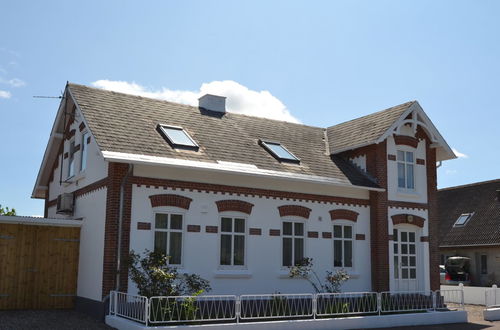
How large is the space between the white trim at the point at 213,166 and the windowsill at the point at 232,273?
279 centimetres

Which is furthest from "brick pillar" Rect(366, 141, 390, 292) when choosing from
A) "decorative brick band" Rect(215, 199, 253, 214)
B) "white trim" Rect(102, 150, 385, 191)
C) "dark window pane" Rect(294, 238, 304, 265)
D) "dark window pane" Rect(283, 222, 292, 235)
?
"decorative brick band" Rect(215, 199, 253, 214)

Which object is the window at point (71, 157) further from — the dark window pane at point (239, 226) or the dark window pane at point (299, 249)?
the dark window pane at point (299, 249)

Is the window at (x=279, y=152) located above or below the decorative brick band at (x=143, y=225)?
above

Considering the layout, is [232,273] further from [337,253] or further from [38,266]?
[38,266]

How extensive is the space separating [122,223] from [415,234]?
10.7m

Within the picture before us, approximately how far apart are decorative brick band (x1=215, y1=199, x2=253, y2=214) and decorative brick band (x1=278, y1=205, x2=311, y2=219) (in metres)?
1.13

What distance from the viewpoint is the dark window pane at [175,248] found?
1530 centimetres

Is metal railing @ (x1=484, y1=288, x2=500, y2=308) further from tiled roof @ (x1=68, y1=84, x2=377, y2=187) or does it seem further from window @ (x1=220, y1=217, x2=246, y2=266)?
window @ (x1=220, y1=217, x2=246, y2=266)

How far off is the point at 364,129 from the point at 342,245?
4.61 meters

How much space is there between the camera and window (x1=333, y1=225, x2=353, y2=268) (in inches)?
723

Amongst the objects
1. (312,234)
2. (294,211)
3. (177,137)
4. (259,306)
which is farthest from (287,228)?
(177,137)

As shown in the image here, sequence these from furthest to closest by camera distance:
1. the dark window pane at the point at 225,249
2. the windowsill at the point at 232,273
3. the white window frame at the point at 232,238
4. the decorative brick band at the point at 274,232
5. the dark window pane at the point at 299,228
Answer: the dark window pane at the point at 299,228
the decorative brick band at the point at 274,232
the dark window pane at the point at 225,249
the white window frame at the point at 232,238
the windowsill at the point at 232,273

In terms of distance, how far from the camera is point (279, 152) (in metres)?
18.7

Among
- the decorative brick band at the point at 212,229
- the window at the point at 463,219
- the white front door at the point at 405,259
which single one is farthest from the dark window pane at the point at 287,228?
the window at the point at 463,219
